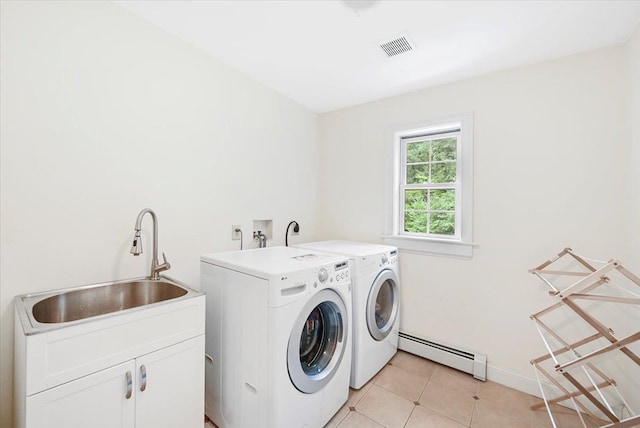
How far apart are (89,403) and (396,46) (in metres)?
2.49

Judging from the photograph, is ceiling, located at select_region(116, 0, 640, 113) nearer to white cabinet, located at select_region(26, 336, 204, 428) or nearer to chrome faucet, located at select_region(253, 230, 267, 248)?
chrome faucet, located at select_region(253, 230, 267, 248)

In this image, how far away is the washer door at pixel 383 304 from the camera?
2012mm

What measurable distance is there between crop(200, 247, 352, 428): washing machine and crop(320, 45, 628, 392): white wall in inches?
41.9

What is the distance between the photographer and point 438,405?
1.80 metres

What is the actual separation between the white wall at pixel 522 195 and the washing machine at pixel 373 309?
0.25 m

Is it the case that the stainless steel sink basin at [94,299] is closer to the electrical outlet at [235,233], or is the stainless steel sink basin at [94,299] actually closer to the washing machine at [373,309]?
the electrical outlet at [235,233]

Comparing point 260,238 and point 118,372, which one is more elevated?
point 260,238

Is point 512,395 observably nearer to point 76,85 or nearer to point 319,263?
point 319,263

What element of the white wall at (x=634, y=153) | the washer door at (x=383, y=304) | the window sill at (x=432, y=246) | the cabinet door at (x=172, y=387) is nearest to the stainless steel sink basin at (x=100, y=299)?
the cabinet door at (x=172, y=387)

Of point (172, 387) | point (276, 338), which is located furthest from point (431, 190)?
point (172, 387)

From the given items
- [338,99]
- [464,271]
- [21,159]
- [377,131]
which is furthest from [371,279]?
[21,159]

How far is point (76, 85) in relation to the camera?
1.40 metres

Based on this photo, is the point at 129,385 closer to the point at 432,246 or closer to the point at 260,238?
the point at 260,238

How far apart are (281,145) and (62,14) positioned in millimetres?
1615
